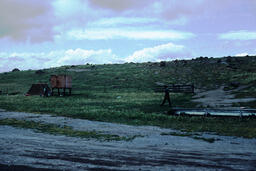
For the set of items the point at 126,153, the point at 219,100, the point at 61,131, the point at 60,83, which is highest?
the point at 60,83

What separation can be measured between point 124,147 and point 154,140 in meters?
2.03

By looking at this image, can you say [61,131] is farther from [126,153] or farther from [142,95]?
[142,95]

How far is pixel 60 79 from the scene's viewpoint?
151 ft

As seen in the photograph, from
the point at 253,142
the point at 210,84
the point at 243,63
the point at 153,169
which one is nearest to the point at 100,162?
the point at 153,169

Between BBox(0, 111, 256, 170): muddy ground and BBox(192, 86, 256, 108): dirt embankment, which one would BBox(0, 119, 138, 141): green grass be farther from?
BBox(192, 86, 256, 108): dirt embankment

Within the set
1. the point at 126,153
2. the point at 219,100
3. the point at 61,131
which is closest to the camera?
the point at 126,153

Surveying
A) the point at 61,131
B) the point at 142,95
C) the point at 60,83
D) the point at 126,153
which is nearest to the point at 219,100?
the point at 142,95

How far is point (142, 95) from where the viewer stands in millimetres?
42594

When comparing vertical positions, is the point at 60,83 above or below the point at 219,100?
above

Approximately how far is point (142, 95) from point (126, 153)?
32850 mm

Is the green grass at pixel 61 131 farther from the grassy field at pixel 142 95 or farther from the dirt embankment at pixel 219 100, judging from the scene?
the dirt embankment at pixel 219 100

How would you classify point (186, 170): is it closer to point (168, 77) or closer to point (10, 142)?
point (10, 142)

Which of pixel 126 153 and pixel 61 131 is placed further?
pixel 61 131

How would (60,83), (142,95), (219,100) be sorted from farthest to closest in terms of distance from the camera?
(60,83)
(142,95)
(219,100)
